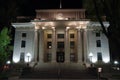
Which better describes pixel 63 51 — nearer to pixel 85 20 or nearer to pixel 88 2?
pixel 85 20

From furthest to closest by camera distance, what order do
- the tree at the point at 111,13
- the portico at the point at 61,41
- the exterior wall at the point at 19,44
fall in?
1. the exterior wall at the point at 19,44
2. the portico at the point at 61,41
3. the tree at the point at 111,13

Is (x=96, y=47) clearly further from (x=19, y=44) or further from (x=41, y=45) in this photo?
(x=19, y=44)

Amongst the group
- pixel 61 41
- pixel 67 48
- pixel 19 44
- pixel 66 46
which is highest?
pixel 61 41

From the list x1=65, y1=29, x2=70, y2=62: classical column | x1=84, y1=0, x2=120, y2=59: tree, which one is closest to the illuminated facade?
x1=65, y1=29, x2=70, y2=62: classical column

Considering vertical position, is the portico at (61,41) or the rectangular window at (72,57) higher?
the portico at (61,41)

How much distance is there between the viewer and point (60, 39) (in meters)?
52.1

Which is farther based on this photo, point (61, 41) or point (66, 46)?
point (61, 41)

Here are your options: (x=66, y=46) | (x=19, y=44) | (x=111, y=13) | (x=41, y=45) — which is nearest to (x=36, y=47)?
(x=41, y=45)

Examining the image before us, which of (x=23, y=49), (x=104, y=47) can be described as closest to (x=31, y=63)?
(x=23, y=49)

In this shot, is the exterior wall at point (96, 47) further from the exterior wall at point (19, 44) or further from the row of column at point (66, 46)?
the exterior wall at point (19, 44)

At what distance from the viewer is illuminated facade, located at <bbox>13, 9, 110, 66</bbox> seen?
159ft

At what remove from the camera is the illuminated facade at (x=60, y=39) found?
48562 millimetres

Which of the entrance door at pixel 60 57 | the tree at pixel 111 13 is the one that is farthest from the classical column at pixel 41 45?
the tree at pixel 111 13

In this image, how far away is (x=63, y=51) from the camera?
51.2m
